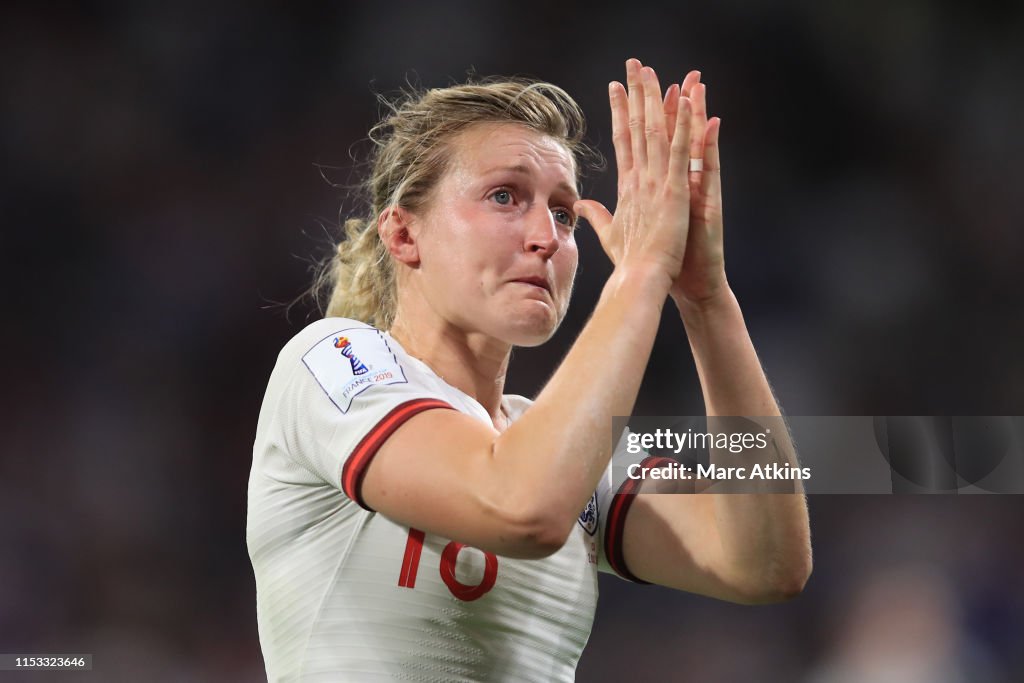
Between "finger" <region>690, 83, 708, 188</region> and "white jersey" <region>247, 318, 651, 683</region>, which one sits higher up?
"finger" <region>690, 83, 708, 188</region>

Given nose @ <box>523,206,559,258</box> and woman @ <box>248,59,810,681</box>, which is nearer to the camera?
woman @ <box>248,59,810,681</box>

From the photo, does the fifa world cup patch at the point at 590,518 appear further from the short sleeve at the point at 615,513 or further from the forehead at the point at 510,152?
the forehead at the point at 510,152

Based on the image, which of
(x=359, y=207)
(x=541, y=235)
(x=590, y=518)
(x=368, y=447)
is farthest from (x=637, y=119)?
(x=359, y=207)

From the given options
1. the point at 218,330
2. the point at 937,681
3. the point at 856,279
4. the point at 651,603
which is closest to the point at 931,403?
the point at 856,279

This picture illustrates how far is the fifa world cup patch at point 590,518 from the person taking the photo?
2.27m

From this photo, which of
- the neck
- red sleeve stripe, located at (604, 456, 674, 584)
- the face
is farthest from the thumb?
red sleeve stripe, located at (604, 456, 674, 584)

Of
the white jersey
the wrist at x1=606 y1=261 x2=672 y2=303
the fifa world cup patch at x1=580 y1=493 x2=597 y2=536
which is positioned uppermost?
the wrist at x1=606 y1=261 x2=672 y2=303

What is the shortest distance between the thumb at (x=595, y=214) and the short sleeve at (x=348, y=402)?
18.2 inches

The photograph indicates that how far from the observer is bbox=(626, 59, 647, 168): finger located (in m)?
1.85

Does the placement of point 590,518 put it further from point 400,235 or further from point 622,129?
point 622,129

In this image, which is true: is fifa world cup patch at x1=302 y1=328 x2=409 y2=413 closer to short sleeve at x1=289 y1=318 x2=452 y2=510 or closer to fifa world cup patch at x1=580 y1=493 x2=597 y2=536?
short sleeve at x1=289 y1=318 x2=452 y2=510

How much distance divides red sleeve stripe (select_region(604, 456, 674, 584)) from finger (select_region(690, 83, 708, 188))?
83cm

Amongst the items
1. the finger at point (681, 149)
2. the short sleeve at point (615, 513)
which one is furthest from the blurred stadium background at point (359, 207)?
the finger at point (681, 149)

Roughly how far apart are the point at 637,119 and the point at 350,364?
70 cm
